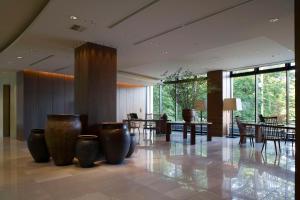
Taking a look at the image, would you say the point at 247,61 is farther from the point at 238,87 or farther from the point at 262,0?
the point at 262,0

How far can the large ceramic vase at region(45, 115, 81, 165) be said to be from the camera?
4.96m

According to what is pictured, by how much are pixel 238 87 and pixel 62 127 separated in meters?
8.60

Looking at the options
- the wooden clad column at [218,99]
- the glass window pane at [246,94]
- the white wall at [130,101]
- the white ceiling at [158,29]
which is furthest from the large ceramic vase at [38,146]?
the glass window pane at [246,94]

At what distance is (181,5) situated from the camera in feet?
12.2

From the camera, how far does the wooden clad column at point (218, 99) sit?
10.8 m

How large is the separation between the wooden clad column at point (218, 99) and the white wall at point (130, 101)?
16.8ft

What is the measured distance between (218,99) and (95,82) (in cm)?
688

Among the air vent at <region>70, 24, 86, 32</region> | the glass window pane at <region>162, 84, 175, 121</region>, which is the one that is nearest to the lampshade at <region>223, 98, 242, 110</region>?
the glass window pane at <region>162, 84, 175, 121</region>

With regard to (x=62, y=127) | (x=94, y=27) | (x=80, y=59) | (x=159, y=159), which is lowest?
(x=159, y=159)

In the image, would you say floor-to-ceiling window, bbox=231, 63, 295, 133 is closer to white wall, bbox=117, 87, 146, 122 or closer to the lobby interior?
the lobby interior

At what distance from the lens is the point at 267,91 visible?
10.0 m

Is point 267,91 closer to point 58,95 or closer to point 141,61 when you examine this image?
point 141,61

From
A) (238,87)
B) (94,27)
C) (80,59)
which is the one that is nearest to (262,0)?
(94,27)

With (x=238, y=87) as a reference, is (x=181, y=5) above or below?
above
